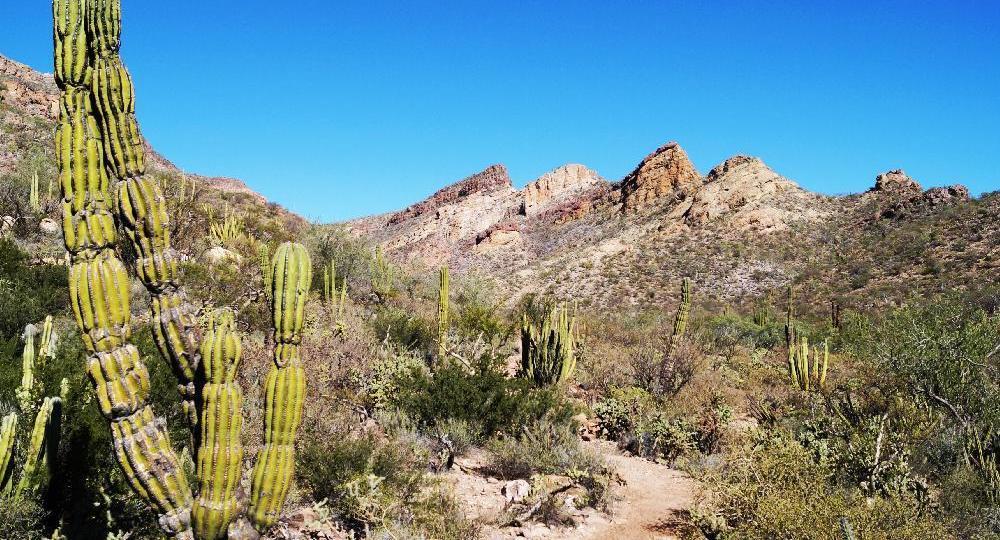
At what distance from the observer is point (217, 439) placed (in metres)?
3.44

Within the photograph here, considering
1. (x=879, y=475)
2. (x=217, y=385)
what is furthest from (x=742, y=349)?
(x=217, y=385)

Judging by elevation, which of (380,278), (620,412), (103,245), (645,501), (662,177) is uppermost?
(662,177)

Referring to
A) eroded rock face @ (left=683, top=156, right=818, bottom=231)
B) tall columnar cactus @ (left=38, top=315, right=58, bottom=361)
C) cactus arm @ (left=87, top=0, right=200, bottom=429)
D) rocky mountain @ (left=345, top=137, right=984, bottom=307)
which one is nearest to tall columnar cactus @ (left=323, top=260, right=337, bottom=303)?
tall columnar cactus @ (left=38, top=315, right=58, bottom=361)

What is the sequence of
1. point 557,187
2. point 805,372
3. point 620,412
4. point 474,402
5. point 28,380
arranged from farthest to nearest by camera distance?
point 557,187
point 805,372
point 620,412
point 474,402
point 28,380

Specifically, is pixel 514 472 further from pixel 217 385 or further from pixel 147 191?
pixel 147 191

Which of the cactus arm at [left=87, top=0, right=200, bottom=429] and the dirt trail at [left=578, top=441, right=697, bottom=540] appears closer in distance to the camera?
the cactus arm at [left=87, top=0, right=200, bottom=429]

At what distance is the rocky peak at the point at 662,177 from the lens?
1687 inches

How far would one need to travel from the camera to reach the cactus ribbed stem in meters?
3.21

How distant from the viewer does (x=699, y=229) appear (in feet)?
118

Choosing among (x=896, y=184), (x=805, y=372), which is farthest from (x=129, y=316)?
(x=896, y=184)

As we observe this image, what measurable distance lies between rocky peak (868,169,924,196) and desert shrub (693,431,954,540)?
3372cm

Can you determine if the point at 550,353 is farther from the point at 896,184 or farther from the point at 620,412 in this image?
the point at 896,184

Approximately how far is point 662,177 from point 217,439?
142ft

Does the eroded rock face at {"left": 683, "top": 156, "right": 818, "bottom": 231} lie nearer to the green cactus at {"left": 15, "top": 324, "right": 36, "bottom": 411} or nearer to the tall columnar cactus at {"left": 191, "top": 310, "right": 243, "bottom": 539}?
the green cactus at {"left": 15, "top": 324, "right": 36, "bottom": 411}
